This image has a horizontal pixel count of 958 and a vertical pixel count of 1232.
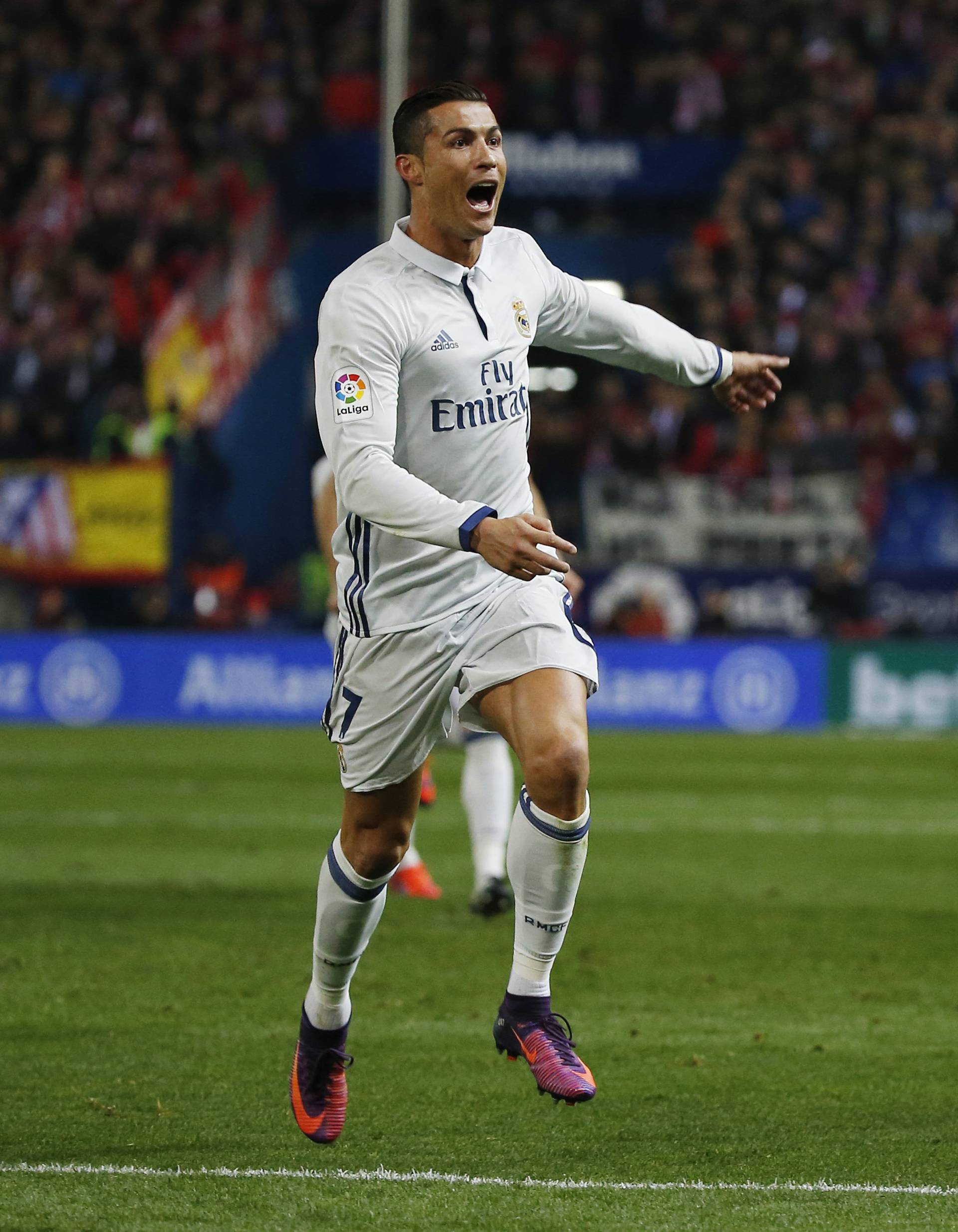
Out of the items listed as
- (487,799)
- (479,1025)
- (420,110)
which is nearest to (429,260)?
(420,110)

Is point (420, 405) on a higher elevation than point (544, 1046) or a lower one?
higher

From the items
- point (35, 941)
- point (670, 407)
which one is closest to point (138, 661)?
point (670, 407)

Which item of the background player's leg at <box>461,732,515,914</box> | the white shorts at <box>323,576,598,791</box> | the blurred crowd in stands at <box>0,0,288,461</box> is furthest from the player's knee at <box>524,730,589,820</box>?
the blurred crowd in stands at <box>0,0,288,461</box>

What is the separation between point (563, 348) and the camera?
203 inches

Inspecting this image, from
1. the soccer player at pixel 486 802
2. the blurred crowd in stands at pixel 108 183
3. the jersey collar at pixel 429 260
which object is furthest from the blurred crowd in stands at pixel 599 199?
the jersey collar at pixel 429 260

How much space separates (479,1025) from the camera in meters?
6.21

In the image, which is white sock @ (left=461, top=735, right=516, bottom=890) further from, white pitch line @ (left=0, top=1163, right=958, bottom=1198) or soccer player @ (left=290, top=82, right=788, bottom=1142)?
white pitch line @ (left=0, top=1163, right=958, bottom=1198)

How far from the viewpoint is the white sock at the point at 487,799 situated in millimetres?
8258

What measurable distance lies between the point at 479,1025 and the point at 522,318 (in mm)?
2589

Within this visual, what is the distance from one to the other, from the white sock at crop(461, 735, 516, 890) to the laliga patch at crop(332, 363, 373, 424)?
4109 millimetres

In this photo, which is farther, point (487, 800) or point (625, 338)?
point (487, 800)

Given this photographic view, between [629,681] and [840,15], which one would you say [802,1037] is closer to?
[629,681]

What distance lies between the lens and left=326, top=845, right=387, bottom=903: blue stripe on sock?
4773 millimetres

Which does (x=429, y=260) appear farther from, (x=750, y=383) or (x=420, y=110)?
(x=750, y=383)
